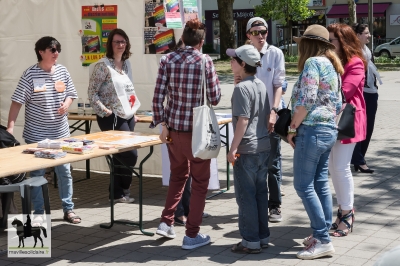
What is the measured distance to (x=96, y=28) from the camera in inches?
320

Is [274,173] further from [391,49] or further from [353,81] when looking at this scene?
[391,49]

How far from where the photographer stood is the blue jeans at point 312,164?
17.0 feet

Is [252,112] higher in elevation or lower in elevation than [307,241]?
higher

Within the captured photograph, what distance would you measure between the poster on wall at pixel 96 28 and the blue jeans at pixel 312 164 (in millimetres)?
3502

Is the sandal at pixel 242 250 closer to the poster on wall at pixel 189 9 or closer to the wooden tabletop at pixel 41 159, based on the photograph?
the wooden tabletop at pixel 41 159

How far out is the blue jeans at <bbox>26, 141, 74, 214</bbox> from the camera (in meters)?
6.07

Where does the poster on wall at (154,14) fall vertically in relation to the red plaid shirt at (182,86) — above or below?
above

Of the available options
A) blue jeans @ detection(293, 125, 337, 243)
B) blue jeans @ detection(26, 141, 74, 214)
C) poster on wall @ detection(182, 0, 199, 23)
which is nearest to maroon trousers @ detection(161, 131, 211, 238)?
blue jeans @ detection(293, 125, 337, 243)

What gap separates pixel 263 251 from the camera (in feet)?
18.2

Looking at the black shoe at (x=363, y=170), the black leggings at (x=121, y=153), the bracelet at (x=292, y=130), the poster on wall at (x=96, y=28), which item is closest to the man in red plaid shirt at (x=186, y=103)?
the bracelet at (x=292, y=130)

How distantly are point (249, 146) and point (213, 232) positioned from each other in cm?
119

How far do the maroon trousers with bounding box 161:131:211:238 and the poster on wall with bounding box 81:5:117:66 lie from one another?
2885 mm

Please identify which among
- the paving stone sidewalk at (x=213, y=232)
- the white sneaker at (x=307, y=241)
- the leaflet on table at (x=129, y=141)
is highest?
the leaflet on table at (x=129, y=141)

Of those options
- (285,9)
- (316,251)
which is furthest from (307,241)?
(285,9)
